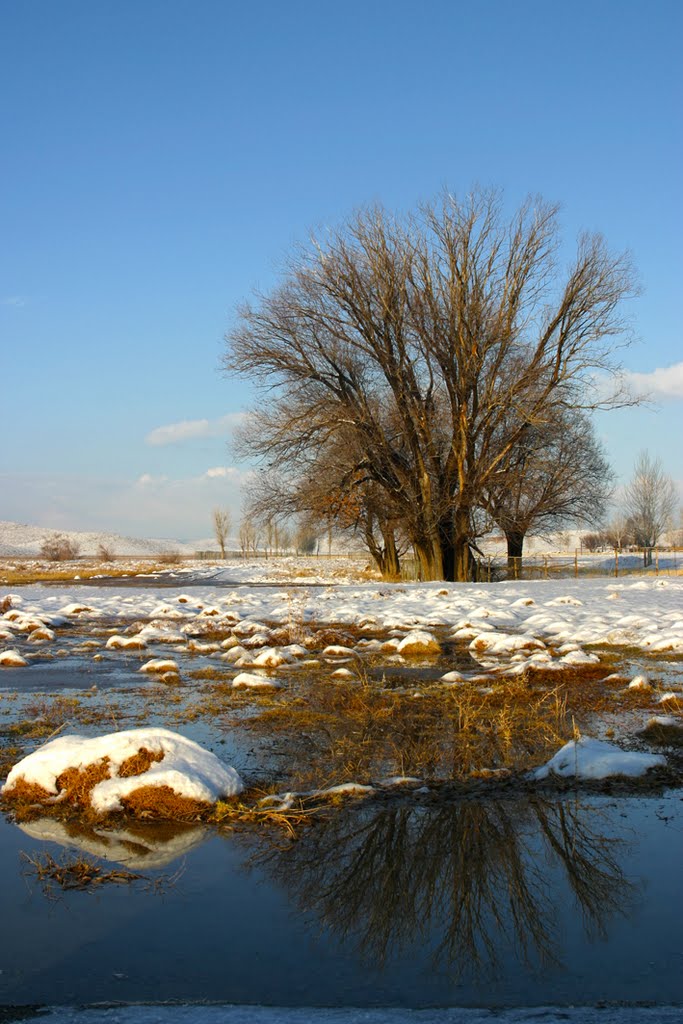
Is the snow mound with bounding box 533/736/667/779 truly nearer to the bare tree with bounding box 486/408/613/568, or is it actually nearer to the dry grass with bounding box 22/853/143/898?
the dry grass with bounding box 22/853/143/898

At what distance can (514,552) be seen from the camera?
35.1 meters

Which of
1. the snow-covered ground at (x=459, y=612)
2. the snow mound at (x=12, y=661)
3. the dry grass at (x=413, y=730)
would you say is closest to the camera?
the dry grass at (x=413, y=730)

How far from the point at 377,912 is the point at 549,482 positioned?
96.0ft

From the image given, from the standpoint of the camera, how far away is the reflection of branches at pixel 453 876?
3.50 metres

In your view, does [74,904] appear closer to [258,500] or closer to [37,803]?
[37,803]

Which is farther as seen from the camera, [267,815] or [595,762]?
[595,762]

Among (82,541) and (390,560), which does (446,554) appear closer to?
(390,560)

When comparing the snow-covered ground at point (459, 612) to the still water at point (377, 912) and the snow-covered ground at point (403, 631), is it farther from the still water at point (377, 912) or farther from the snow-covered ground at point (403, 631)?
the still water at point (377, 912)

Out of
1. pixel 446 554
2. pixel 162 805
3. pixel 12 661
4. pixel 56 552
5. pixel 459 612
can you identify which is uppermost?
pixel 56 552

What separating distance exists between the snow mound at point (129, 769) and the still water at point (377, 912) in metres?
0.35

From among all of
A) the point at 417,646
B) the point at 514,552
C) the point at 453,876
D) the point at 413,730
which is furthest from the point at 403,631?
the point at 514,552

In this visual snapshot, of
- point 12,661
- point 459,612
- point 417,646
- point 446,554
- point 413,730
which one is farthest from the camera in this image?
point 446,554

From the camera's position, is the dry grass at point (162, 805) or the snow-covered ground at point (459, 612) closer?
the dry grass at point (162, 805)

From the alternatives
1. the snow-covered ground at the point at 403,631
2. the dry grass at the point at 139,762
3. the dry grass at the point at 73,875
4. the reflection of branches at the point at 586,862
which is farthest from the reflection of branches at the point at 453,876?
the dry grass at the point at 139,762
